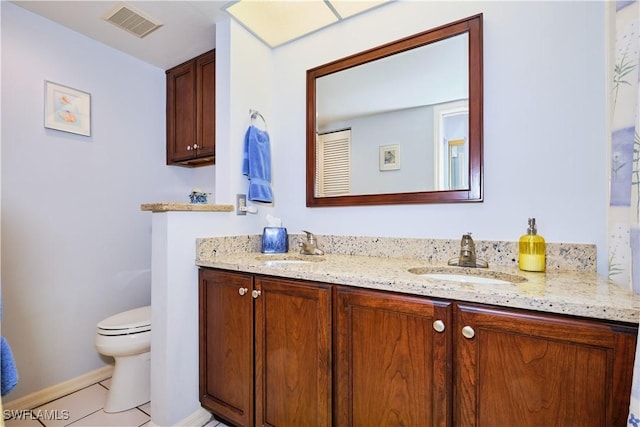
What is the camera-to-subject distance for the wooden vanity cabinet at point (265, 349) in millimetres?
1110

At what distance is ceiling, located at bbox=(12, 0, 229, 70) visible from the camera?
165 cm

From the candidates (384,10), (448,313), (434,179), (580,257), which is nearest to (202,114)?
(384,10)

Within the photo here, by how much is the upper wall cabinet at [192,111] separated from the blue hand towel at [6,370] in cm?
149

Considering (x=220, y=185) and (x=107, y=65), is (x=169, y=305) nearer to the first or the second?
(x=220, y=185)

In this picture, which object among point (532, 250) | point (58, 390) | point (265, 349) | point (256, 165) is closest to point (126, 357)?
point (58, 390)

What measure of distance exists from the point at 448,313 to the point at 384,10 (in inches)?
64.0

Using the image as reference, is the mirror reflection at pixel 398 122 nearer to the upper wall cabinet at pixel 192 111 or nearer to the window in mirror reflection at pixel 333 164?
the window in mirror reflection at pixel 333 164

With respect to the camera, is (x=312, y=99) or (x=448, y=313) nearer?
(x=448, y=313)

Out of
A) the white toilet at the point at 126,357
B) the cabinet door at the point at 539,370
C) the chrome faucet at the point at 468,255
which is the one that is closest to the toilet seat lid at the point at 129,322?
the white toilet at the point at 126,357

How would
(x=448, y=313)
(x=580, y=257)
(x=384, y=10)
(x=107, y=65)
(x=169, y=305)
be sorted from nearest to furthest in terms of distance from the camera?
(x=448, y=313)
(x=580, y=257)
(x=169, y=305)
(x=384, y=10)
(x=107, y=65)

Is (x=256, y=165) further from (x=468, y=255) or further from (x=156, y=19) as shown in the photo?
(x=468, y=255)

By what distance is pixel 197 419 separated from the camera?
147 cm

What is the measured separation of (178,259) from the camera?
4.68ft

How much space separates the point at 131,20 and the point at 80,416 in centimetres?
235
